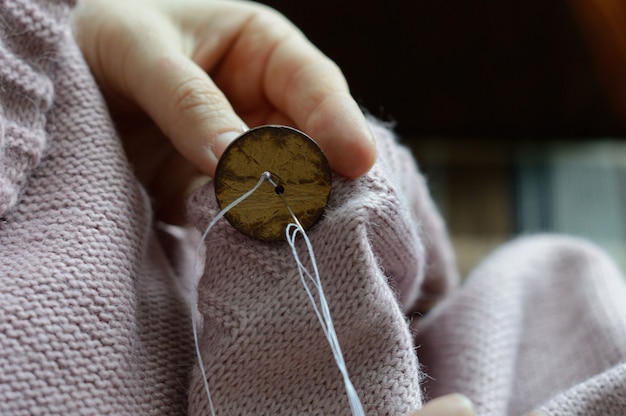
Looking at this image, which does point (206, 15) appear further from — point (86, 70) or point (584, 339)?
point (584, 339)

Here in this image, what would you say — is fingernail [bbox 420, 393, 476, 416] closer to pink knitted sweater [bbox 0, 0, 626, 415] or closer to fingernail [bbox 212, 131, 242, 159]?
pink knitted sweater [bbox 0, 0, 626, 415]

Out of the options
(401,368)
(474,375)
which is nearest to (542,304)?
(474,375)

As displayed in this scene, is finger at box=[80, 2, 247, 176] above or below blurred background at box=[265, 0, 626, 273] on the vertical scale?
above

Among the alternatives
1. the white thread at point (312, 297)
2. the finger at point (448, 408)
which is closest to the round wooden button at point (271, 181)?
the white thread at point (312, 297)

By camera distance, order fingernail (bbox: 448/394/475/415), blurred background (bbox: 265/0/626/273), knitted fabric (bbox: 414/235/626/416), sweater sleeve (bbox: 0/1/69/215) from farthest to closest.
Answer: blurred background (bbox: 265/0/626/273) → knitted fabric (bbox: 414/235/626/416) → sweater sleeve (bbox: 0/1/69/215) → fingernail (bbox: 448/394/475/415)

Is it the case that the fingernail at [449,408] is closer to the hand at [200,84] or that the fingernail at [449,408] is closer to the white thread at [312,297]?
the white thread at [312,297]

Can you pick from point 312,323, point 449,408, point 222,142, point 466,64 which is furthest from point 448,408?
point 466,64

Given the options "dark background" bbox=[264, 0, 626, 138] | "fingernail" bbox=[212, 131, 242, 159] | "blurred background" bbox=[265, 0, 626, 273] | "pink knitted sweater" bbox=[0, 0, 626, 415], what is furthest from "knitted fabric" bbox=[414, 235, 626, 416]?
"dark background" bbox=[264, 0, 626, 138]

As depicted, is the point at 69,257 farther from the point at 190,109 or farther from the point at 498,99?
the point at 498,99
